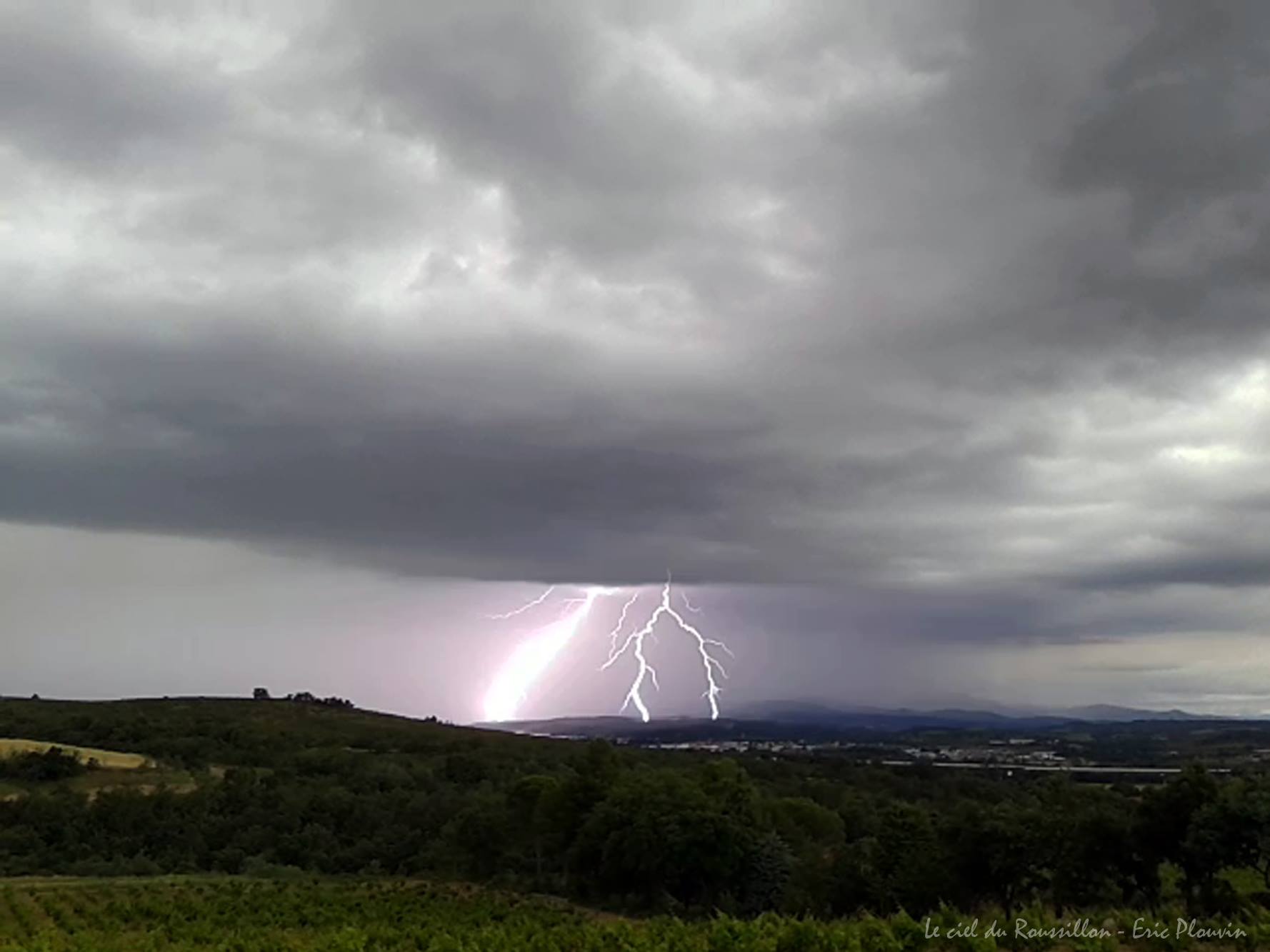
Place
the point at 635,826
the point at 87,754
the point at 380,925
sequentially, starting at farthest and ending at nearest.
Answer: the point at 87,754
the point at 635,826
the point at 380,925

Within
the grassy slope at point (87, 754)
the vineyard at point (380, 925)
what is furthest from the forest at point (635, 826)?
the vineyard at point (380, 925)

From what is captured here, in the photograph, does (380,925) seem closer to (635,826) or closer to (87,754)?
(635,826)

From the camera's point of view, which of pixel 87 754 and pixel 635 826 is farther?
pixel 87 754

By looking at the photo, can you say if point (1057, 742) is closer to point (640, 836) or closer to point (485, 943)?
point (640, 836)

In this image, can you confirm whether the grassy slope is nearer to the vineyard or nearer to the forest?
the forest

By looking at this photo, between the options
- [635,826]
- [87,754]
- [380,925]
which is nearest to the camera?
[380,925]

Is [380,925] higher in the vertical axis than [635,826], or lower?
lower

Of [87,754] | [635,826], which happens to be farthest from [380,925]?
[87,754]

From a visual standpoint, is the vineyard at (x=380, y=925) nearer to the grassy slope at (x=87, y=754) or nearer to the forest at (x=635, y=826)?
the forest at (x=635, y=826)
